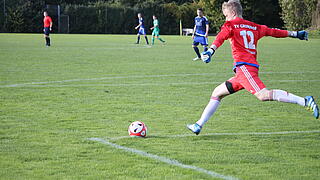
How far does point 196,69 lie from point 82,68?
3.79 meters

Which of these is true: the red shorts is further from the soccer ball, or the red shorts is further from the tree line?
the tree line

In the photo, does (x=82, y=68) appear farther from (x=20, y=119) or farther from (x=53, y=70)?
(x=20, y=119)

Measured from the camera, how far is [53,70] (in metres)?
16.6

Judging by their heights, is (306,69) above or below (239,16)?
below

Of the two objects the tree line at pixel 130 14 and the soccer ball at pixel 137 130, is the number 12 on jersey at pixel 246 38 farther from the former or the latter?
the tree line at pixel 130 14

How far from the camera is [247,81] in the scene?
675 centimetres

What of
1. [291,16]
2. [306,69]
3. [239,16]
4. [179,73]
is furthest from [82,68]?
[291,16]

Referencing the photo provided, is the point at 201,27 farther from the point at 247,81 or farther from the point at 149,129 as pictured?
the point at 247,81

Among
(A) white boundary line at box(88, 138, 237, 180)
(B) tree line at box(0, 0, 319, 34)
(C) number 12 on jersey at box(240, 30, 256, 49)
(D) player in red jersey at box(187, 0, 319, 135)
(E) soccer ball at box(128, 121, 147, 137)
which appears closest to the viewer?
(A) white boundary line at box(88, 138, 237, 180)

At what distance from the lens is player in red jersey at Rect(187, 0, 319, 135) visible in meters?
6.71

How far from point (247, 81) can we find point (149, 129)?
1.74 m

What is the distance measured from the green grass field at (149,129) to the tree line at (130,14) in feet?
139

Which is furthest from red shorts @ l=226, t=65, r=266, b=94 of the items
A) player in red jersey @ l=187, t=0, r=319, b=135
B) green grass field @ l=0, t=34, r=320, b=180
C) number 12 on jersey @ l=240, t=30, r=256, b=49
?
green grass field @ l=0, t=34, r=320, b=180

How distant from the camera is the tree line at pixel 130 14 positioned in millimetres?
55281
